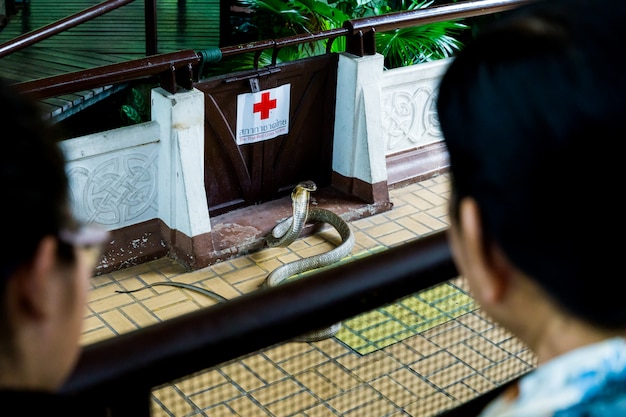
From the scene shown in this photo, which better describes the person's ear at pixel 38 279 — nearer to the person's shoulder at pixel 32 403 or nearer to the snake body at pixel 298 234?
the person's shoulder at pixel 32 403

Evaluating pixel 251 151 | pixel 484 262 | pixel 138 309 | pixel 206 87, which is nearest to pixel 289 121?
pixel 251 151

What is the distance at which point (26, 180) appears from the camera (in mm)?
608

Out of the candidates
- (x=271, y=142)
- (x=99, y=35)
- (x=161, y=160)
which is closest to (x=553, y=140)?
(x=161, y=160)

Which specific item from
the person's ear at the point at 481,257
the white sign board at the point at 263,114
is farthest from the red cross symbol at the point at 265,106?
the person's ear at the point at 481,257

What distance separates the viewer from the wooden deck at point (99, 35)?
6602 mm

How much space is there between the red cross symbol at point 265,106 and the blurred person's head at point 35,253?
437cm

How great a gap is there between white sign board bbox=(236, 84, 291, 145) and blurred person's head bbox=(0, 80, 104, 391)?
4.28 meters

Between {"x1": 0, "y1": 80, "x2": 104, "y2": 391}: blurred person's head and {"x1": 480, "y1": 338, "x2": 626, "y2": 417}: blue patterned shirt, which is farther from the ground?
{"x1": 0, "y1": 80, "x2": 104, "y2": 391}: blurred person's head

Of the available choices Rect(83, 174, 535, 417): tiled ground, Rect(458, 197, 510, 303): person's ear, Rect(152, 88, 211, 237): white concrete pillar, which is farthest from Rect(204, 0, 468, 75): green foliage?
Rect(458, 197, 510, 303): person's ear

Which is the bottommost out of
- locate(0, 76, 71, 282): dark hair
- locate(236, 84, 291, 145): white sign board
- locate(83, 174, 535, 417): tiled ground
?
locate(83, 174, 535, 417): tiled ground

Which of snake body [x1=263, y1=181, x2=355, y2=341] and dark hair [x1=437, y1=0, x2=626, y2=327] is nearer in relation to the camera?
dark hair [x1=437, y1=0, x2=626, y2=327]

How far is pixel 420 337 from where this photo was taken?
416cm

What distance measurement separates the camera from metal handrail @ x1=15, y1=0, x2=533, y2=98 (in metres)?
4.19

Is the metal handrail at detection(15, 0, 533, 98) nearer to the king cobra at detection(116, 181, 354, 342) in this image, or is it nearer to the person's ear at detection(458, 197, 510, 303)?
the king cobra at detection(116, 181, 354, 342)
